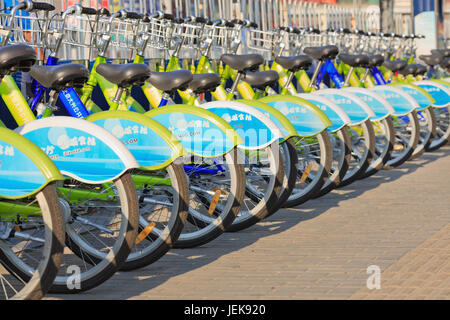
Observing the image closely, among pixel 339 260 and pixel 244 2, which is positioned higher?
pixel 244 2

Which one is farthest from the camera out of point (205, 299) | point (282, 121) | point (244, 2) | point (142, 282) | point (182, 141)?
point (244, 2)

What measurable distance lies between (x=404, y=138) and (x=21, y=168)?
5845 mm

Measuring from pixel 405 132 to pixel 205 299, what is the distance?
521cm

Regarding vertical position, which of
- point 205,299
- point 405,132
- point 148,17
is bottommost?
point 205,299

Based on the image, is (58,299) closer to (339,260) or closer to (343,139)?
(339,260)

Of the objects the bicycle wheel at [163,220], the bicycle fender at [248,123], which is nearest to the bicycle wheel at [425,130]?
the bicycle fender at [248,123]

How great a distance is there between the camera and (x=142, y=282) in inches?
215

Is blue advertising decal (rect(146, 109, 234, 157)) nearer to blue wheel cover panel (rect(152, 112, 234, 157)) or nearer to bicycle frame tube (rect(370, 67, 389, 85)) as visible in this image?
blue wheel cover panel (rect(152, 112, 234, 157))

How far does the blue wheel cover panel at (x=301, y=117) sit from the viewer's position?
748 cm

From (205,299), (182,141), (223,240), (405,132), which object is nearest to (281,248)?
(223,240)

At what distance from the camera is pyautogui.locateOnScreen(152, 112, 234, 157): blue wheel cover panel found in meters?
6.25

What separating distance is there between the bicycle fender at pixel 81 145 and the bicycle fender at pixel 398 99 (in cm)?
467

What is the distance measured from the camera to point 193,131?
248 inches
